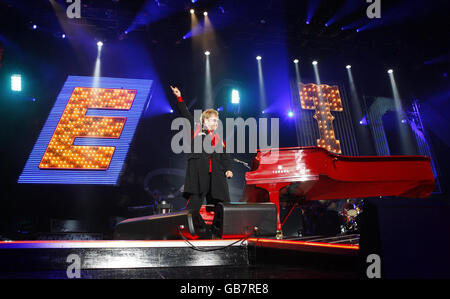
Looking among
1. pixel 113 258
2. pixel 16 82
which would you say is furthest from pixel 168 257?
pixel 16 82

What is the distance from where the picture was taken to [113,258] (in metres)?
1.57

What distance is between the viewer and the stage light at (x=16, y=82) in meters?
5.34

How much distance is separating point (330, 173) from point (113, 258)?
7.65ft

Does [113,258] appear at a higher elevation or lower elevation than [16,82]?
lower

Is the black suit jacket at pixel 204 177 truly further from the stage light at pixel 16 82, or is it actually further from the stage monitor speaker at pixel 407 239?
the stage light at pixel 16 82

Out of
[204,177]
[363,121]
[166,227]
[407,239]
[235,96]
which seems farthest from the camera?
[363,121]

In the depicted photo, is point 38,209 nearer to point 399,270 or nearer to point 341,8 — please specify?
point 399,270

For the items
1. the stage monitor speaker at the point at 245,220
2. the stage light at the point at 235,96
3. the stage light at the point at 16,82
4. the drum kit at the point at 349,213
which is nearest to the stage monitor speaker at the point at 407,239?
the stage monitor speaker at the point at 245,220

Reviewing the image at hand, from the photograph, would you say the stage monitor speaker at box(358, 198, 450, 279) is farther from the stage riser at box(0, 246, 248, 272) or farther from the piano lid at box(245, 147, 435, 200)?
the piano lid at box(245, 147, 435, 200)

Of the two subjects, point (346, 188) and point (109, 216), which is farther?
point (109, 216)

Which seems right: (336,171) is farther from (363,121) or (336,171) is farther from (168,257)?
(363,121)
